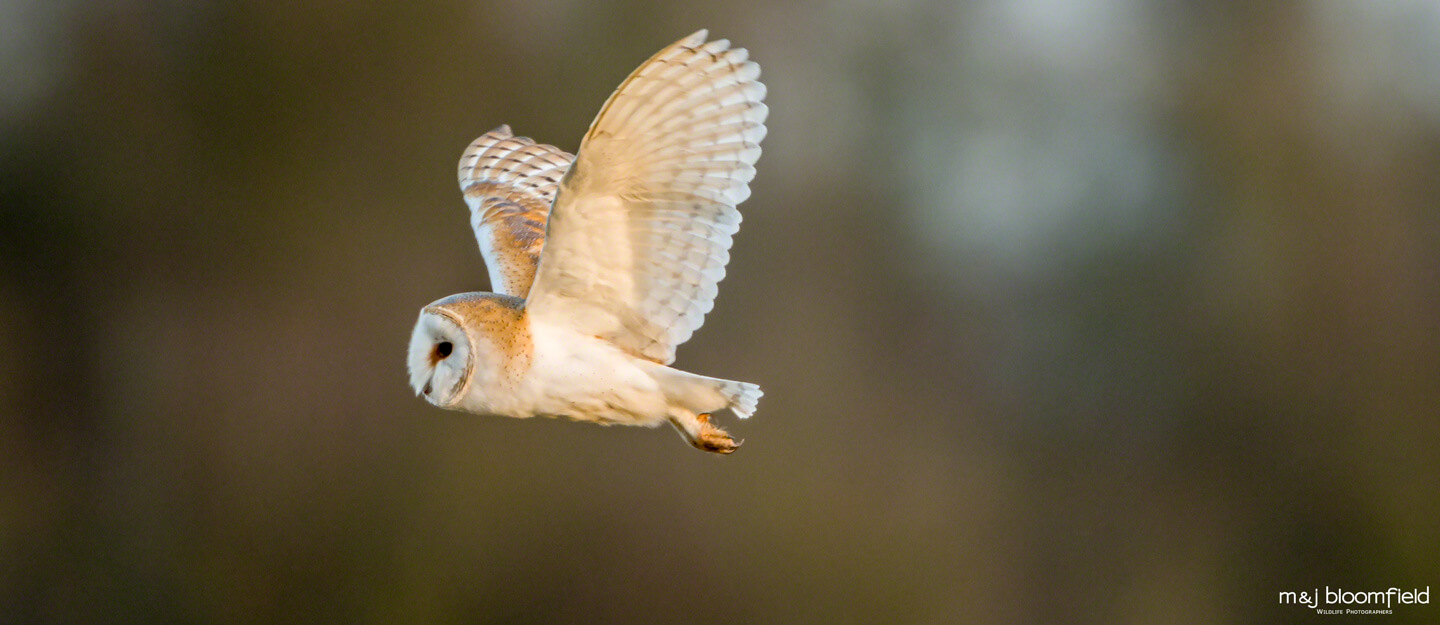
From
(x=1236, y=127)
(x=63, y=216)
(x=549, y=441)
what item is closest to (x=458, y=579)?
(x=549, y=441)

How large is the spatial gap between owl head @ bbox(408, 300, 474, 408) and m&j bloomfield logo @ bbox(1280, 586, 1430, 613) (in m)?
5.04

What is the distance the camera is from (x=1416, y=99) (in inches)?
214

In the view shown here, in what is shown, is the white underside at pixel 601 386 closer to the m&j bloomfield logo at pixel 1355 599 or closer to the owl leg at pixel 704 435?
the owl leg at pixel 704 435

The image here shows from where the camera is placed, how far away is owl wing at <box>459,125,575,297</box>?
162cm

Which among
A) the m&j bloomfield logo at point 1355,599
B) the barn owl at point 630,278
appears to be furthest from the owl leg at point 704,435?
the m&j bloomfield logo at point 1355,599

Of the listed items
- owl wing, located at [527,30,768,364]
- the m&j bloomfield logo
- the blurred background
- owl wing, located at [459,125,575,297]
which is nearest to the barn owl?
owl wing, located at [527,30,768,364]

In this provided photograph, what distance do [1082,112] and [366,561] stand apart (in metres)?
3.97

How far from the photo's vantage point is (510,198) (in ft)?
6.00

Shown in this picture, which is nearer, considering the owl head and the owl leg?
the owl head

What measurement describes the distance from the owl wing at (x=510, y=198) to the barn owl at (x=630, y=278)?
0.83ft

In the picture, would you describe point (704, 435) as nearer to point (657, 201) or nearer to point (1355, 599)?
point (657, 201)

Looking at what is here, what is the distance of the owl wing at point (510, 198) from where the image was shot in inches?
63.9

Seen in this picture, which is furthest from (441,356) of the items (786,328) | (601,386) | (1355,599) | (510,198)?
(1355,599)

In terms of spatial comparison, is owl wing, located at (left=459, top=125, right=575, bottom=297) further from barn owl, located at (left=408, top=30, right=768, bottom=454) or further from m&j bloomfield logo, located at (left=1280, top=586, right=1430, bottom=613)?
m&j bloomfield logo, located at (left=1280, top=586, right=1430, bottom=613)
